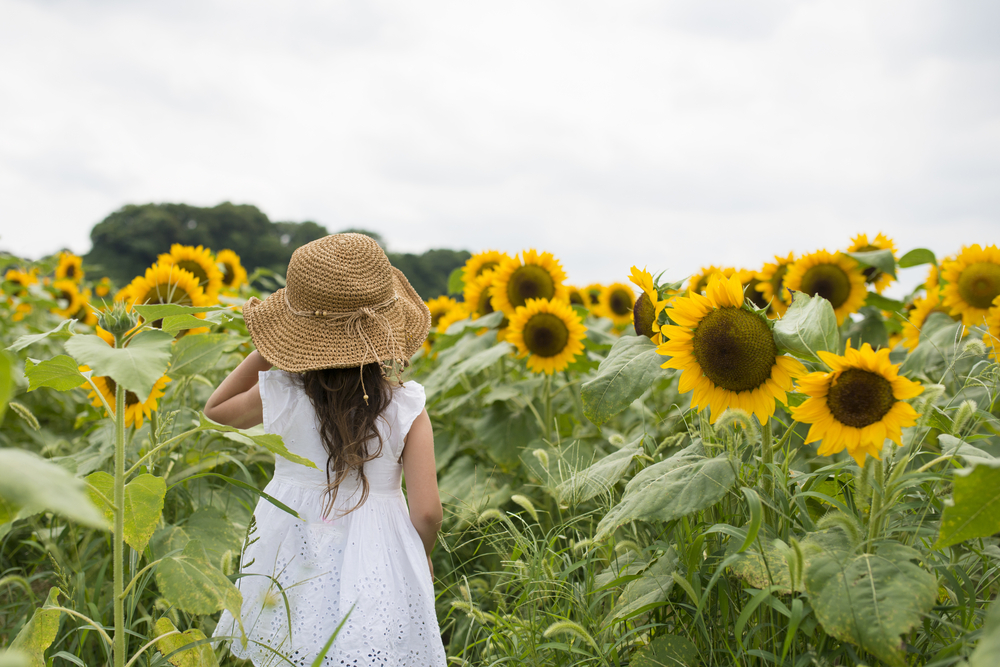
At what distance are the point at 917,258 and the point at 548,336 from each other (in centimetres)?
194

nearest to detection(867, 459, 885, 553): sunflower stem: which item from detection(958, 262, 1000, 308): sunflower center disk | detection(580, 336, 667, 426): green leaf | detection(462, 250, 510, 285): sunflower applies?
detection(580, 336, 667, 426): green leaf

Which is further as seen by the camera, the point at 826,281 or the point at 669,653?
the point at 826,281

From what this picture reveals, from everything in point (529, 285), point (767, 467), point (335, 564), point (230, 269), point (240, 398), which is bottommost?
point (335, 564)

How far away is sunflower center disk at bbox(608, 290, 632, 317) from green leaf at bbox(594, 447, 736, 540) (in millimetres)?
3889

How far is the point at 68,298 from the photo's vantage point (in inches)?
241

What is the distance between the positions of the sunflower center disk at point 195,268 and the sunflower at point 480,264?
1541mm

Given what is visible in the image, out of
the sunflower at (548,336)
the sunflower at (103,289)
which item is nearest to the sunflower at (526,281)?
the sunflower at (548,336)

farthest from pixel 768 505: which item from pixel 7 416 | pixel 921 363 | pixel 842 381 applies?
pixel 7 416

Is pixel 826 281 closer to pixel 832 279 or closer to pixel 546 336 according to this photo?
pixel 832 279

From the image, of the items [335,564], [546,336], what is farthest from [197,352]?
[546,336]

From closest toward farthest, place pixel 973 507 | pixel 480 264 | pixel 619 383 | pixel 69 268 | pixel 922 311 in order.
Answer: pixel 973 507, pixel 619 383, pixel 922 311, pixel 480 264, pixel 69 268

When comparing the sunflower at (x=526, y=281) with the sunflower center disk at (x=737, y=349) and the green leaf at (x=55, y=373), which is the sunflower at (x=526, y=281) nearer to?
the sunflower center disk at (x=737, y=349)

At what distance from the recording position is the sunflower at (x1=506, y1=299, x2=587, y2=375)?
10.5ft

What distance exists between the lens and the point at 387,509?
202 centimetres
